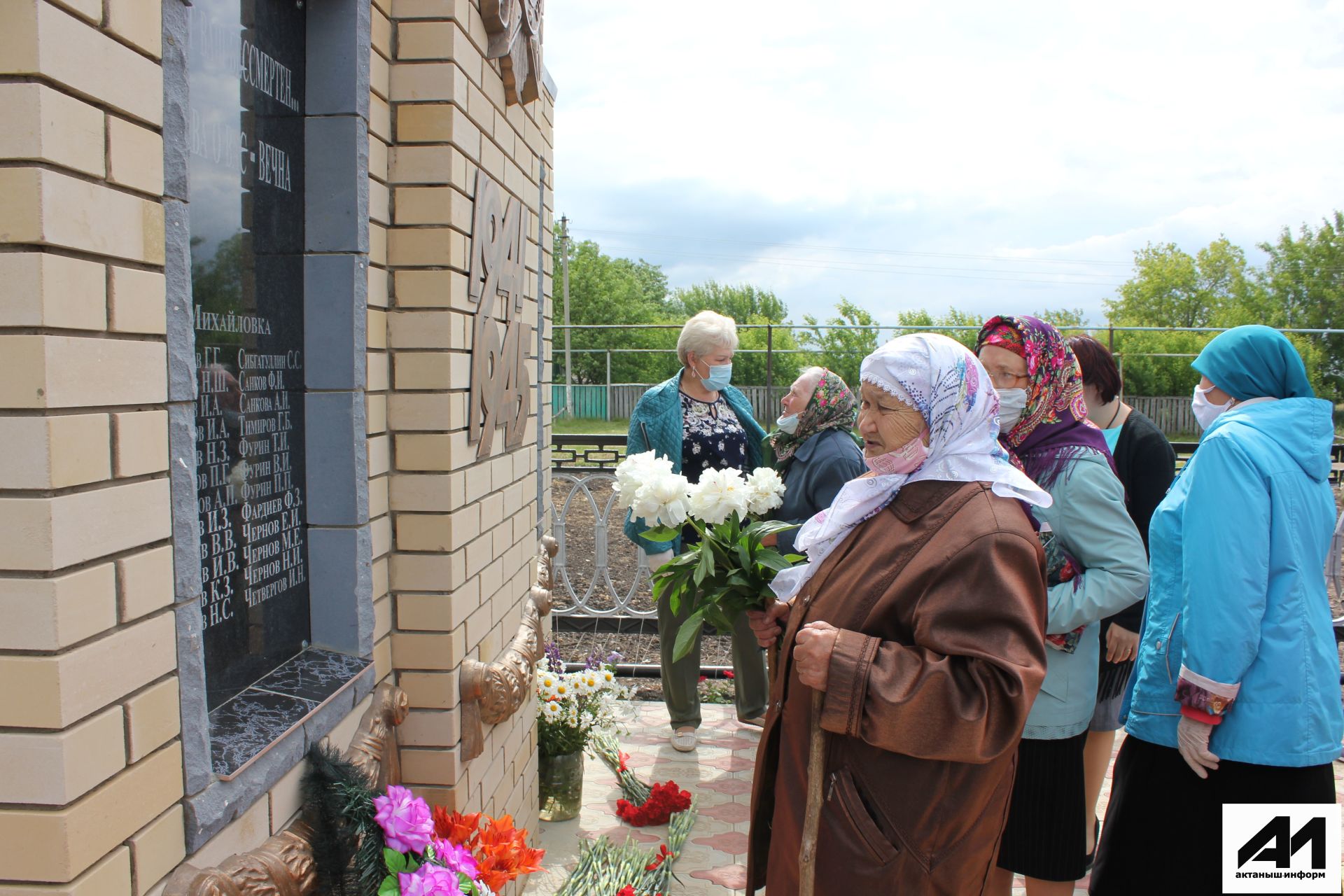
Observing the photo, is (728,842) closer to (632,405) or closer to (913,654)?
(913,654)

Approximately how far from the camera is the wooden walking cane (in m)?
1.92

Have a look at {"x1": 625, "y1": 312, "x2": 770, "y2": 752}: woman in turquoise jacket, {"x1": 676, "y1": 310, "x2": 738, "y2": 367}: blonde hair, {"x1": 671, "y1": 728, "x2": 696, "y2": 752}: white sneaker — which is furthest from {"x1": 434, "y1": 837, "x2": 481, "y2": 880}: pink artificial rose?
{"x1": 676, "y1": 310, "x2": 738, "y2": 367}: blonde hair

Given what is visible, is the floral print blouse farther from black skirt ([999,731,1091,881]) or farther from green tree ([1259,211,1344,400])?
green tree ([1259,211,1344,400])

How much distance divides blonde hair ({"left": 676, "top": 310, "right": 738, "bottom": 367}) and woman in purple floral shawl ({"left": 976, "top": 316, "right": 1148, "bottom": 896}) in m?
1.84

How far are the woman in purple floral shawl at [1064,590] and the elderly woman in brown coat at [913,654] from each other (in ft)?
2.33

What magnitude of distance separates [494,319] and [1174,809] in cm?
241

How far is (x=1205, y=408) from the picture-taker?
2893mm

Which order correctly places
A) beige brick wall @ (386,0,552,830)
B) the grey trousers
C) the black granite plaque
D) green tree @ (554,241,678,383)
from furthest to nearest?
green tree @ (554,241,678,383), the grey trousers, beige brick wall @ (386,0,552,830), the black granite plaque

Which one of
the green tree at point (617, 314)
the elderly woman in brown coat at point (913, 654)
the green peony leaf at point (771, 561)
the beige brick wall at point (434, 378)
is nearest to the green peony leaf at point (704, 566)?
the green peony leaf at point (771, 561)

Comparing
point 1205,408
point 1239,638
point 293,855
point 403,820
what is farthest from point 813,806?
point 1205,408

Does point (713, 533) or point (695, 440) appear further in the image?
point (695, 440)

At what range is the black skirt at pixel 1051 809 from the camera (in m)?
2.70

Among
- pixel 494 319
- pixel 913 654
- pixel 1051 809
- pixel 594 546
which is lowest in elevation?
pixel 594 546

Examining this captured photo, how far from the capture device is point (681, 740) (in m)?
4.66
